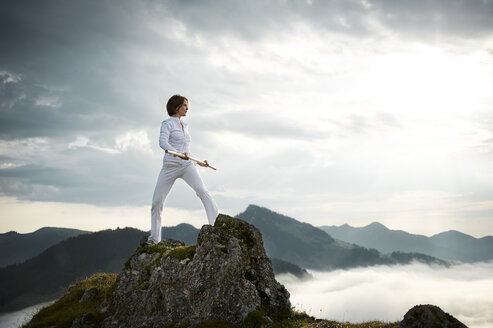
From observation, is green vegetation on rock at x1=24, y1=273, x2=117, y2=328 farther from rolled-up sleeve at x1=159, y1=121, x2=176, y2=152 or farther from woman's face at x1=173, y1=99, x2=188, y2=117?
woman's face at x1=173, y1=99, x2=188, y2=117

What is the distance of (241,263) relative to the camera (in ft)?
36.4

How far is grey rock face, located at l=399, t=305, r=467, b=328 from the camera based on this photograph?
8133 millimetres

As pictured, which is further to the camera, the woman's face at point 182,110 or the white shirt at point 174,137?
the woman's face at point 182,110

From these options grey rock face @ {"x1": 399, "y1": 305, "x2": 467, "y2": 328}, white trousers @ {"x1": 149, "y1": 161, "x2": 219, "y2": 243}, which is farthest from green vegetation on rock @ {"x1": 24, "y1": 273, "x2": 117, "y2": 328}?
grey rock face @ {"x1": 399, "y1": 305, "x2": 467, "y2": 328}

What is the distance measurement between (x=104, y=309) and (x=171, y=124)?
8073mm

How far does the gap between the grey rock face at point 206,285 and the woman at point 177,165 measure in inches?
46.7

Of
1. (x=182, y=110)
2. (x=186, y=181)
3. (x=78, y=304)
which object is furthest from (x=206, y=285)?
(x=78, y=304)

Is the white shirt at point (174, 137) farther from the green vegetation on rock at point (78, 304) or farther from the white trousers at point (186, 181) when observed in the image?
the green vegetation on rock at point (78, 304)

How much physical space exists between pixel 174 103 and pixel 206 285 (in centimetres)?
704

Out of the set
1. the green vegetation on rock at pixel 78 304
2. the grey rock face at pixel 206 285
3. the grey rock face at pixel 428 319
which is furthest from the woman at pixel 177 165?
the grey rock face at pixel 428 319

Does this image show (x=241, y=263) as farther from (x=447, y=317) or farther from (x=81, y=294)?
(x=81, y=294)

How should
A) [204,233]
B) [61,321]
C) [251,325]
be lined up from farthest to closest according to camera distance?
Result: 1. [61,321]
2. [204,233]
3. [251,325]

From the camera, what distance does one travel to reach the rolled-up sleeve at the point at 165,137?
12.4 meters

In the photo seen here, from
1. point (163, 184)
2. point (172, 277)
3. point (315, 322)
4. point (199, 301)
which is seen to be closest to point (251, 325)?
point (199, 301)
